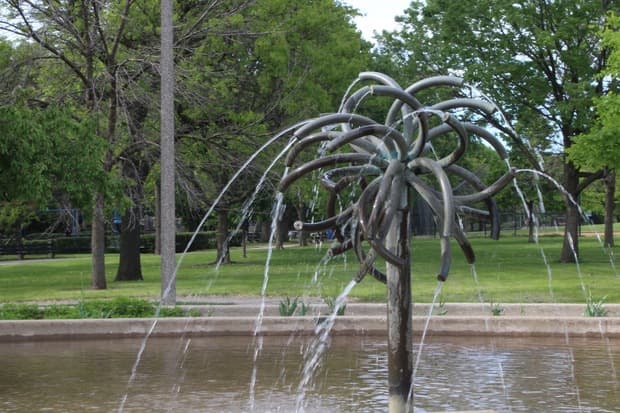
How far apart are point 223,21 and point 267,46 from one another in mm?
3007

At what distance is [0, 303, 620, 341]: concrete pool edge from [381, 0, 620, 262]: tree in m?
19.3

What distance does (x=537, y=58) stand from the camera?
1394 inches

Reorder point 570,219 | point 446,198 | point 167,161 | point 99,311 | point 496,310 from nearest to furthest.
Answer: point 446,198 < point 496,310 < point 99,311 < point 167,161 < point 570,219

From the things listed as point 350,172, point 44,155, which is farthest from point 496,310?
point 44,155

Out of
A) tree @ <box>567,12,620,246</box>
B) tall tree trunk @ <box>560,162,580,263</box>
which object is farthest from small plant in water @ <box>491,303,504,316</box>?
tall tree trunk @ <box>560,162,580,263</box>

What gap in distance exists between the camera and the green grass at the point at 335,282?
851 inches

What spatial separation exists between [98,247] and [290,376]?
15.9 meters

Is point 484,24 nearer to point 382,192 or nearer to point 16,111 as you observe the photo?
point 16,111

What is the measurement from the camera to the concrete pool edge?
14.5m

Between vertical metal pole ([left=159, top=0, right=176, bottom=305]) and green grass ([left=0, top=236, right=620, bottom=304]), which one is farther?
green grass ([left=0, top=236, right=620, bottom=304])

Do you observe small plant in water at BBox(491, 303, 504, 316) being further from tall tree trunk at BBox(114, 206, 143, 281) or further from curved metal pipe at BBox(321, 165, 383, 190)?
tall tree trunk at BBox(114, 206, 143, 281)

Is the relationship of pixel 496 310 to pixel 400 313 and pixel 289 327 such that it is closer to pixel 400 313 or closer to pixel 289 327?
pixel 289 327

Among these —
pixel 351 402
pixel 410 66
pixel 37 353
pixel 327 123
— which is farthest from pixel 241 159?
pixel 327 123

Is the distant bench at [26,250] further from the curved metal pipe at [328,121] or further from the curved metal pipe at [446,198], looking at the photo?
the curved metal pipe at [446,198]
